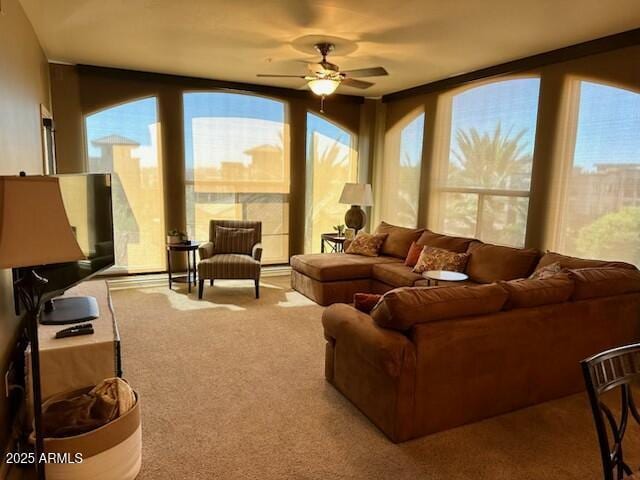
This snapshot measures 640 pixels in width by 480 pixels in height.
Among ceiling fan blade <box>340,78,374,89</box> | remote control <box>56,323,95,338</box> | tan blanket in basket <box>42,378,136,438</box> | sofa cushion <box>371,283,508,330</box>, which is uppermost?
ceiling fan blade <box>340,78,374,89</box>

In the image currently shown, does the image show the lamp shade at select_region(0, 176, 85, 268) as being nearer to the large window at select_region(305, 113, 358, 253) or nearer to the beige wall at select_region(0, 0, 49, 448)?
the beige wall at select_region(0, 0, 49, 448)

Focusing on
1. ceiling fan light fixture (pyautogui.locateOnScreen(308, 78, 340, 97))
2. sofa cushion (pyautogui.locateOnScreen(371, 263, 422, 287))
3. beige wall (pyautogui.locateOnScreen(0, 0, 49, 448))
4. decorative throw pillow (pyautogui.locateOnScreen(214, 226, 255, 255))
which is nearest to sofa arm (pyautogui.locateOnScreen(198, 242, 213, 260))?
decorative throw pillow (pyautogui.locateOnScreen(214, 226, 255, 255))

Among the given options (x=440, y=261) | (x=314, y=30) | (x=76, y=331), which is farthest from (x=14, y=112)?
(x=440, y=261)

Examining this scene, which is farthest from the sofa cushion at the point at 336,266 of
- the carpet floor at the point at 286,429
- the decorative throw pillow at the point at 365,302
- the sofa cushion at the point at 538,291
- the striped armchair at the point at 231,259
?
the sofa cushion at the point at 538,291

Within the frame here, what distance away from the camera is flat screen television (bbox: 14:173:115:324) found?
2.54 metres

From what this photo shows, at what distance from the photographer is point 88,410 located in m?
2.07

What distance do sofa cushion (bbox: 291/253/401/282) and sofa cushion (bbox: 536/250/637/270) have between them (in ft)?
5.76

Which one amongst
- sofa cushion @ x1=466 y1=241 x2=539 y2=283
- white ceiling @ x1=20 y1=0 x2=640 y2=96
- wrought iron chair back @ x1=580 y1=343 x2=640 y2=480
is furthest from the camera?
sofa cushion @ x1=466 y1=241 x2=539 y2=283

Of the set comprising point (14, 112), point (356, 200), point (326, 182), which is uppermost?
point (14, 112)

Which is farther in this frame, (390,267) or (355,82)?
(390,267)

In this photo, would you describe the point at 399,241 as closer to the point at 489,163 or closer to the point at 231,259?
the point at 489,163

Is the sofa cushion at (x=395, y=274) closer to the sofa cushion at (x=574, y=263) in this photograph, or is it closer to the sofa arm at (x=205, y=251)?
the sofa cushion at (x=574, y=263)

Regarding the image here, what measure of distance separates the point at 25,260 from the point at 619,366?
212cm

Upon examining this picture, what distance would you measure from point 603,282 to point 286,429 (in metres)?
2.36
